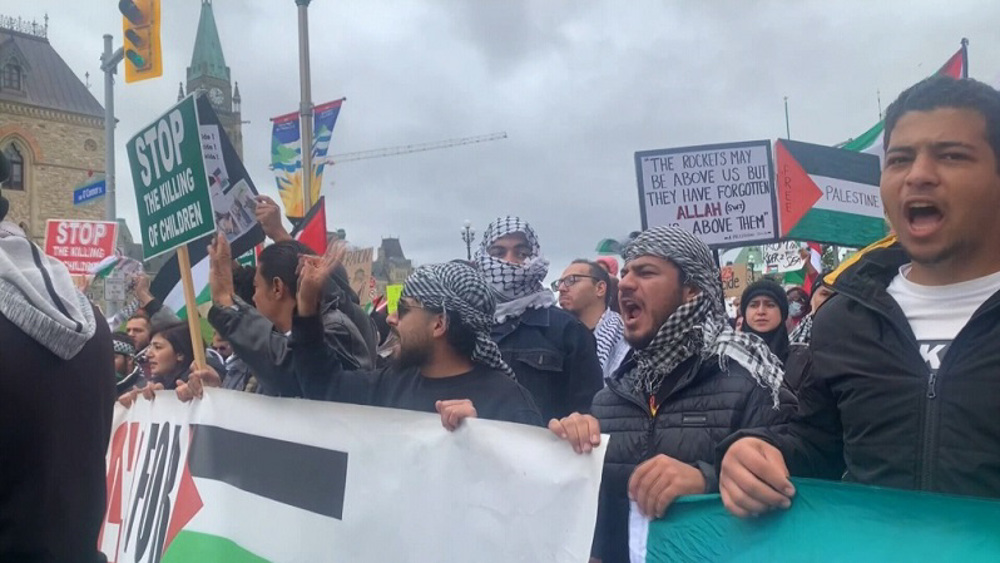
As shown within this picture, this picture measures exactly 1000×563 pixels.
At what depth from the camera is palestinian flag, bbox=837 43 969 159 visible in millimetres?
5930

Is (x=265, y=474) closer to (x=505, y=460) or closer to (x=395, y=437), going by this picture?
(x=395, y=437)

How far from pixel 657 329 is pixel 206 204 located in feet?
7.35

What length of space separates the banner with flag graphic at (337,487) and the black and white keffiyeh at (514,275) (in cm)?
123

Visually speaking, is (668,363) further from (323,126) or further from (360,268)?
(323,126)

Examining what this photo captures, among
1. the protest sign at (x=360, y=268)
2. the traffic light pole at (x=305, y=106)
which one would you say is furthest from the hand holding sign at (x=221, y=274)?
the traffic light pole at (x=305, y=106)

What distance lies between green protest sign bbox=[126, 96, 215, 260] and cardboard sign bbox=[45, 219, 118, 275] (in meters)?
9.88

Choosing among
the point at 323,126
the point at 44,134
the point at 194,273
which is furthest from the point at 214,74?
the point at 194,273

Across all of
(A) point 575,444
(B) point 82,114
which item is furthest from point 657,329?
(B) point 82,114

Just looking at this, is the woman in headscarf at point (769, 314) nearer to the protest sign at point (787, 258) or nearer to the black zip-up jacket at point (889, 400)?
the black zip-up jacket at point (889, 400)

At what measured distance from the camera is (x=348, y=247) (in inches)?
119

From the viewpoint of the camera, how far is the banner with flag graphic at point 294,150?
34.7 feet

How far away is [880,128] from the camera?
6.83 metres

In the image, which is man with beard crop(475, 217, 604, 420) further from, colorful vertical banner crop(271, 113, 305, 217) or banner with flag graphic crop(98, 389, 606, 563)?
colorful vertical banner crop(271, 113, 305, 217)

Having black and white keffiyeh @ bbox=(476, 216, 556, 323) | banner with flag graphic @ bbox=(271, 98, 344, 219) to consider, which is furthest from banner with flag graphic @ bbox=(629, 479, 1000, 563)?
banner with flag graphic @ bbox=(271, 98, 344, 219)
